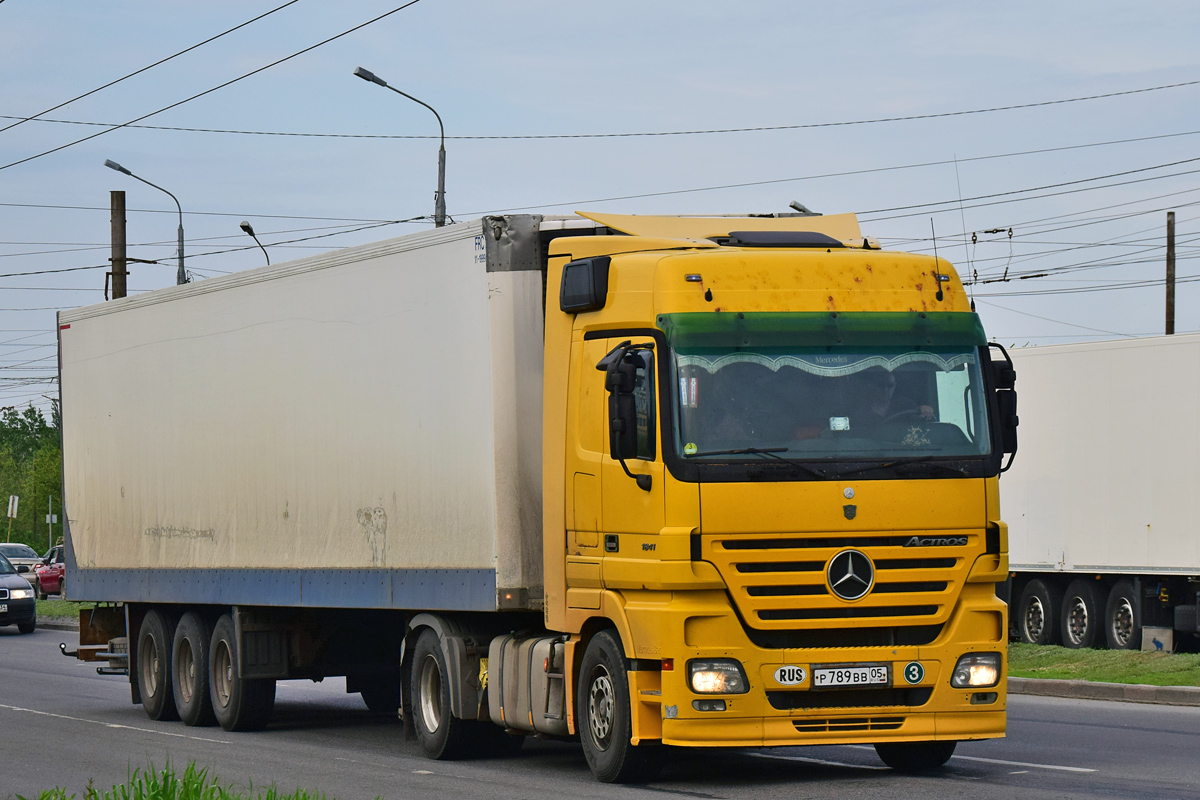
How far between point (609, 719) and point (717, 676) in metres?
0.95

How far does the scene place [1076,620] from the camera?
24.7m

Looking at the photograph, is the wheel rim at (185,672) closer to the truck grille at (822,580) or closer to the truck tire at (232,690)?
the truck tire at (232,690)

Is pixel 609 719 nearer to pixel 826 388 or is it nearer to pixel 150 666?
pixel 826 388

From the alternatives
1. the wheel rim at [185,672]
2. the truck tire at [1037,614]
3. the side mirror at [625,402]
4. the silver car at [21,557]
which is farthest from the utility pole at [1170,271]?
the silver car at [21,557]

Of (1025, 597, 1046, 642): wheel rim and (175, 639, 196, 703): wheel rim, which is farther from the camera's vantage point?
(1025, 597, 1046, 642): wheel rim

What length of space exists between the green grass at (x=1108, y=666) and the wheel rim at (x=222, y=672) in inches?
341

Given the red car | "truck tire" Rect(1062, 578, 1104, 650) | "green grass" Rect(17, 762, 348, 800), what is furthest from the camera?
the red car

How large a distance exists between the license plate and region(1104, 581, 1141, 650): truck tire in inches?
521

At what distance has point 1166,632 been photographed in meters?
23.1

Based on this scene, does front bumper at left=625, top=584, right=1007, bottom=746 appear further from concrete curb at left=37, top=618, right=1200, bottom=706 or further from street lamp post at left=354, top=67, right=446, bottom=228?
street lamp post at left=354, top=67, right=446, bottom=228

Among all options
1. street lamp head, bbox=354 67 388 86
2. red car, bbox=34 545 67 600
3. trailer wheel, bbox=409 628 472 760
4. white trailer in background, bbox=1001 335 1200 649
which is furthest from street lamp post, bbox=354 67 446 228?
red car, bbox=34 545 67 600

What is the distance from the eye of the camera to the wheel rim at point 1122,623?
23.6m

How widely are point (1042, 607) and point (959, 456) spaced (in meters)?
14.7

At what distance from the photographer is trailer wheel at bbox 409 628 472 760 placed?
526 inches
